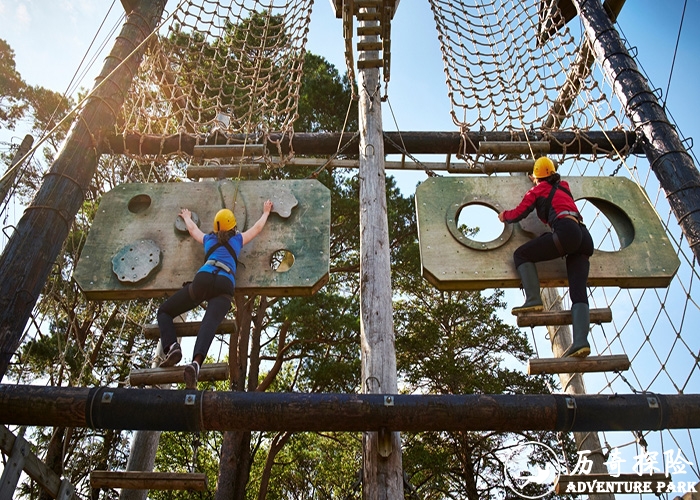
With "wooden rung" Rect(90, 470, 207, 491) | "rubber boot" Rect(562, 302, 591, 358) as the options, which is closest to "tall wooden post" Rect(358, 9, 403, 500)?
"rubber boot" Rect(562, 302, 591, 358)

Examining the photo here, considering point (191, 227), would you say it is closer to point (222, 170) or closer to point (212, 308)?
point (212, 308)

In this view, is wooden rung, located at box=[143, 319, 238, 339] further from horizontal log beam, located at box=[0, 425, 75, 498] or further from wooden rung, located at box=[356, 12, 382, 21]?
wooden rung, located at box=[356, 12, 382, 21]

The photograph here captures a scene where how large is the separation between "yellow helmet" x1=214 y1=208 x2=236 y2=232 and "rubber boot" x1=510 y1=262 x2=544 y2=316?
176 cm

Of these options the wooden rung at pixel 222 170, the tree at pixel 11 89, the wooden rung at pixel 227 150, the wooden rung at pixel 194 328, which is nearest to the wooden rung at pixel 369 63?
the wooden rung at pixel 227 150

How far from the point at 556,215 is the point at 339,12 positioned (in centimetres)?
290

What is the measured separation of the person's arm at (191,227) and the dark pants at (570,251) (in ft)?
6.45

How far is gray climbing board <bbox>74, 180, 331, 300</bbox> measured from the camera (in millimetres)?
3445

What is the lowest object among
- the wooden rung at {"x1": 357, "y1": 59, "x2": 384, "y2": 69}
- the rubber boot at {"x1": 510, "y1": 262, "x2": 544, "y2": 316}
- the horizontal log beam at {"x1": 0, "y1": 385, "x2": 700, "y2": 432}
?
the horizontal log beam at {"x1": 0, "y1": 385, "x2": 700, "y2": 432}

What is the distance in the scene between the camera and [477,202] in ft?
12.6

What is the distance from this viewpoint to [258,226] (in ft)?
11.9

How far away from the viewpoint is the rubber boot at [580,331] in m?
3.09

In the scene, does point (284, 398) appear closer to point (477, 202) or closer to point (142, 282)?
point (142, 282)

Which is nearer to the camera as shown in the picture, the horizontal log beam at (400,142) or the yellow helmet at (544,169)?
the yellow helmet at (544,169)

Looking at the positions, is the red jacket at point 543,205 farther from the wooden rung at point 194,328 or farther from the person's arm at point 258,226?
the wooden rung at point 194,328
